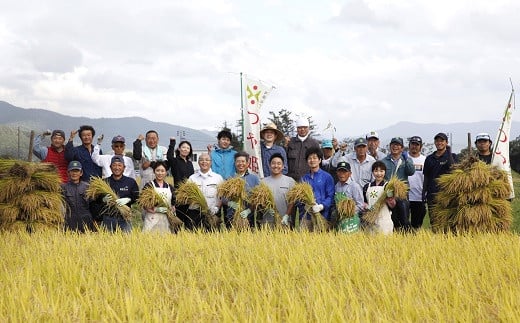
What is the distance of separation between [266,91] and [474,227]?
3.59 metres

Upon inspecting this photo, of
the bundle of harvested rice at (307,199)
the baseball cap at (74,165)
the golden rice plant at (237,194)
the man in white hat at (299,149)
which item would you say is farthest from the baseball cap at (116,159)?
the man in white hat at (299,149)

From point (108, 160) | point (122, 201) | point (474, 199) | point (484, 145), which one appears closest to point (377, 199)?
point (474, 199)

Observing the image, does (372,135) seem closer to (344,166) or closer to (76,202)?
(344,166)

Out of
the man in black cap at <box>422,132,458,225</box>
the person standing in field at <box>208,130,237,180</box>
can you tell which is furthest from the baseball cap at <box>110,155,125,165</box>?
the man in black cap at <box>422,132,458,225</box>

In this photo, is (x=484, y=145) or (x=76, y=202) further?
(x=484, y=145)

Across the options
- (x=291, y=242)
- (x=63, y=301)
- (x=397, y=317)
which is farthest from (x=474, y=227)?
(x=63, y=301)

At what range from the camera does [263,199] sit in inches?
257

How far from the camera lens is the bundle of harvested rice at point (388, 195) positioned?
638cm

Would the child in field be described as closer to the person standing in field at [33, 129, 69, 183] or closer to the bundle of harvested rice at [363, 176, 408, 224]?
the bundle of harvested rice at [363, 176, 408, 224]

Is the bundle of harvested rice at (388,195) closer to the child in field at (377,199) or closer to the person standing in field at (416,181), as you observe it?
the child in field at (377,199)

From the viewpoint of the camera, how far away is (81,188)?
6.80m

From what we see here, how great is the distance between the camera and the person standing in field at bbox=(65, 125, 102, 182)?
712 centimetres

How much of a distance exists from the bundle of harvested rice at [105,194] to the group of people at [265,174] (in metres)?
0.07

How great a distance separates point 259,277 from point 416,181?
4.04 metres
